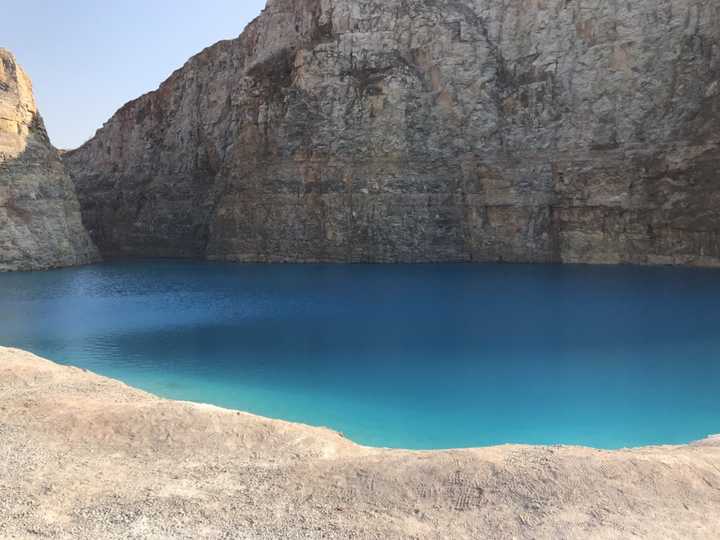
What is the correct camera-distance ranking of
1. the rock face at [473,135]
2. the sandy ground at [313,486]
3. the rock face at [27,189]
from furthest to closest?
the rock face at [27,189]
the rock face at [473,135]
the sandy ground at [313,486]

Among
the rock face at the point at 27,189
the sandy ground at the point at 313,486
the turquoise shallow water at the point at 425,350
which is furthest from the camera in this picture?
the rock face at the point at 27,189

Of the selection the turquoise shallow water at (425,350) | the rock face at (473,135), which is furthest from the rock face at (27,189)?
the rock face at (473,135)

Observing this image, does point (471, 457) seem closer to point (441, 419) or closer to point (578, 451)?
point (578, 451)

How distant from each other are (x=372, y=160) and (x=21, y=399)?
3342cm

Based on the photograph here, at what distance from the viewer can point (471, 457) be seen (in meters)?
6.92

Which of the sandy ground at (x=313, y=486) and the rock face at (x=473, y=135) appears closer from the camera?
the sandy ground at (x=313, y=486)

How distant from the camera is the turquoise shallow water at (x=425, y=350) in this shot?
35.3 ft

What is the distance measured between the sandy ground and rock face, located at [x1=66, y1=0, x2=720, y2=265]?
94.8ft

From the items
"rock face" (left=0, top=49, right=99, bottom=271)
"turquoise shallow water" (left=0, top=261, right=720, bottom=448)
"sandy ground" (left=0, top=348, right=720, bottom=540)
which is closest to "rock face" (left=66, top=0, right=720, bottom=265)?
"turquoise shallow water" (left=0, top=261, right=720, bottom=448)

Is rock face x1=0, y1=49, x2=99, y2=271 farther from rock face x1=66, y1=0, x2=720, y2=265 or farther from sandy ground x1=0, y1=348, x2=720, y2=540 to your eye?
sandy ground x1=0, y1=348, x2=720, y2=540

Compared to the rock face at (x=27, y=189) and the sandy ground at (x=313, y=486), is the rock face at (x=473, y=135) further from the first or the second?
the sandy ground at (x=313, y=486)

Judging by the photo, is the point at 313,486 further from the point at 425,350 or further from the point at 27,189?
the point at 27,189

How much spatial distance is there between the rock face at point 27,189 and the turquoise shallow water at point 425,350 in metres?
7.89

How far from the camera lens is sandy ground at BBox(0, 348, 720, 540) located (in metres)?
5.68
